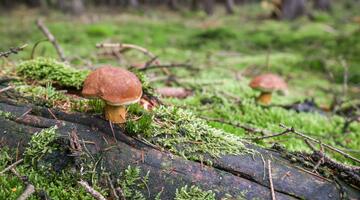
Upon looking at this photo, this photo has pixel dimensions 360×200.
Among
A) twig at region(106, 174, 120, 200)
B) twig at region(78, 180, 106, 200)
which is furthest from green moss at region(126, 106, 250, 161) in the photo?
twig at region(78, 180, 106, 200)

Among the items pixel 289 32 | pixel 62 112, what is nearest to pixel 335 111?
pixel 62 112

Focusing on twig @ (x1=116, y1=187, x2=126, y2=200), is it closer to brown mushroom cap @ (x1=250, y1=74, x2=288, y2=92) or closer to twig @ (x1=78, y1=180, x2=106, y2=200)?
twig @ (x1=78, y1=180, x2=106, y2=200)

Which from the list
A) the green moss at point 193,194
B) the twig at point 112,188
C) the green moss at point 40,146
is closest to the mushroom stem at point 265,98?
the green moss at point 193,194

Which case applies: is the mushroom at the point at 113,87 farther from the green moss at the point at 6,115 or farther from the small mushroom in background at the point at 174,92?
the small mushroom in background at the point at 174,92

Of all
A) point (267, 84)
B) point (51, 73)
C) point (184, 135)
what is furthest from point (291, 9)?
point (184, 135)

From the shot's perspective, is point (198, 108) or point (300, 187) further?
point (198, 108)

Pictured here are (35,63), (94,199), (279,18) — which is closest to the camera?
(94,199)

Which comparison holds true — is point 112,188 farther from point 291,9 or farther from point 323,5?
point 323,5

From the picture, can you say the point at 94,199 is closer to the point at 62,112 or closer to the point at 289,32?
the point at 62,112
